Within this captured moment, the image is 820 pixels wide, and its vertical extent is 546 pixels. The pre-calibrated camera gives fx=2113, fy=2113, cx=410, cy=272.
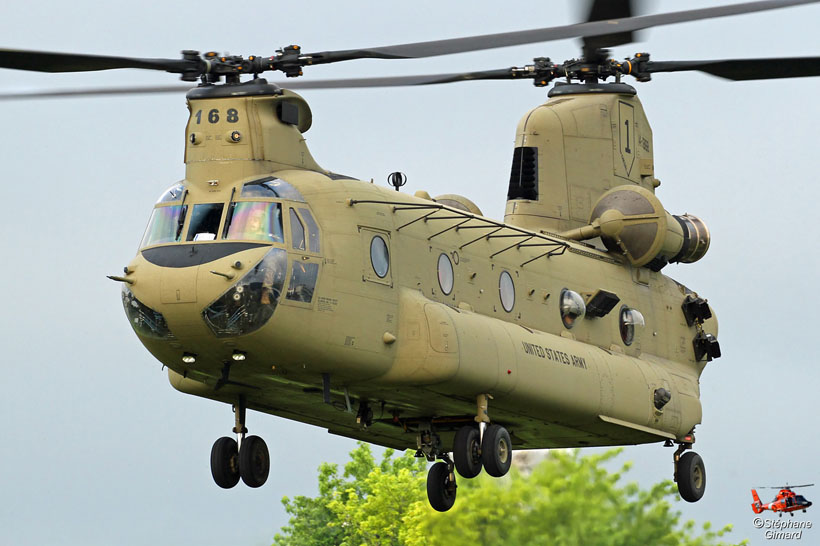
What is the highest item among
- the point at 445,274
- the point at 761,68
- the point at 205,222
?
the point at 761,68

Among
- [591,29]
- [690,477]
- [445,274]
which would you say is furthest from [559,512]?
[591,29]

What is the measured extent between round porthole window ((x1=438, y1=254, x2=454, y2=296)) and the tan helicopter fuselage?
1.9 inches

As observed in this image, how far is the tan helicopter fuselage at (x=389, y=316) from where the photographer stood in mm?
30922

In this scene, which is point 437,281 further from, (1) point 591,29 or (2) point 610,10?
(1) point 591,29

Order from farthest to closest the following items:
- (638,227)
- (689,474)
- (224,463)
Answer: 1. (689,474)
2. (638,227)
3. (224,463)

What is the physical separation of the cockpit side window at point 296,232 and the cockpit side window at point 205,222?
1.06 metres

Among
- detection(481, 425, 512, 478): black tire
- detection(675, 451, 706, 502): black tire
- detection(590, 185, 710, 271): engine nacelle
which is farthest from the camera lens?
detection(675, 451, 706, 502): black tire

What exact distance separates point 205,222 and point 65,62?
3094 millimetres

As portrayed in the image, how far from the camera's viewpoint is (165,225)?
31.5 meters

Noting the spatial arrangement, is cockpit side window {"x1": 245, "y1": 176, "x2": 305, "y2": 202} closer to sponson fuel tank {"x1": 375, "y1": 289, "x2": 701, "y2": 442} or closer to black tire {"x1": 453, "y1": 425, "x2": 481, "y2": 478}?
sponson fuel tank {"x1": 375, "y1": 289, "x2": 701, "y2": 442}

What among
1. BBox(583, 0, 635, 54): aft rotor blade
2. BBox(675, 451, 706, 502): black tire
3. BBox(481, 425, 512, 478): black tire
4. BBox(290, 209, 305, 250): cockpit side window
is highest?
BBox(583, 0, 635, 54): aft rotor blade

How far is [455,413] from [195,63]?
24.6 feet

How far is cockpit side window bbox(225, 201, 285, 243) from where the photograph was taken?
30906 millimetres

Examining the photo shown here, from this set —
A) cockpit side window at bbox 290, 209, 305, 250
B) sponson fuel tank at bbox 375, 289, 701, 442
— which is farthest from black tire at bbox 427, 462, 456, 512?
cockpit side window at bbox 290, 209, 305, 250
